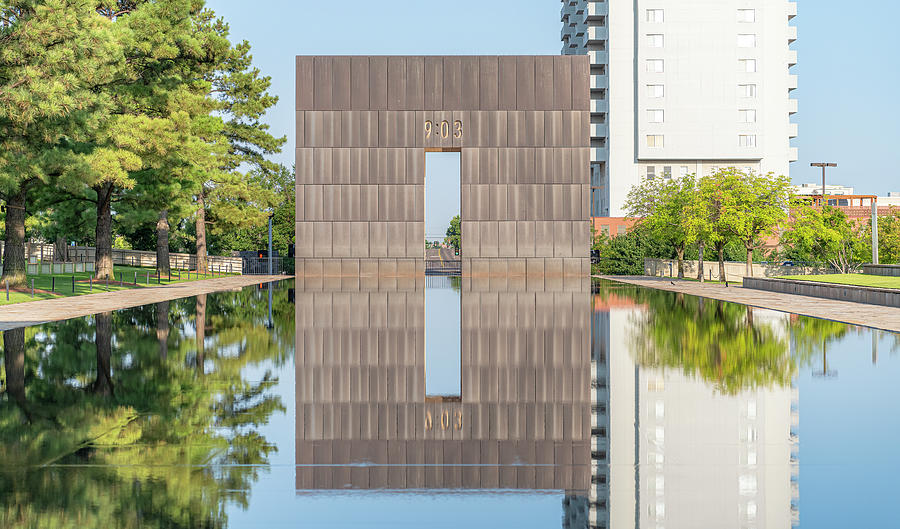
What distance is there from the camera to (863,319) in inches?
934

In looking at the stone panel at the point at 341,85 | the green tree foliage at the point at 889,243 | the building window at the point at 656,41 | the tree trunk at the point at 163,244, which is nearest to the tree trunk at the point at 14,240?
the tree trunk at the point at 163,244

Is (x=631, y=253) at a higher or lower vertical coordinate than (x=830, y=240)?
lower

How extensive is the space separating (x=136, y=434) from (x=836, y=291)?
31.1 m

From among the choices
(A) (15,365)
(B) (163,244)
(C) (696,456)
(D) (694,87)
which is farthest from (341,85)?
(C) (696,456)

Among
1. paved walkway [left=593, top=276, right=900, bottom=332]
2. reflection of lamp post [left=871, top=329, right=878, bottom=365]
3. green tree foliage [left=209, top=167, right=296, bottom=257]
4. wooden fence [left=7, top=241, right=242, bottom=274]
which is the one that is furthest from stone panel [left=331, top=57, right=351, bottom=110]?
reflection of lamp post [left=871, top=329, right=878, bottom=365]

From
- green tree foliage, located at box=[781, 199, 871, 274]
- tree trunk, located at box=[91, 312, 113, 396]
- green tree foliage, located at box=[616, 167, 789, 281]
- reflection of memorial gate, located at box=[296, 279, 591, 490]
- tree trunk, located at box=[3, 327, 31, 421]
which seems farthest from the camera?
green tree foliage, located at box=[781, 199, 871, 274]

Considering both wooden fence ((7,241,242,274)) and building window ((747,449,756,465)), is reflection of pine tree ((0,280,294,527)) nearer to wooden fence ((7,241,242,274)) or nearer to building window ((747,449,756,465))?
building window ((747,449,756,465))

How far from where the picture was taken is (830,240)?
59.0 metres

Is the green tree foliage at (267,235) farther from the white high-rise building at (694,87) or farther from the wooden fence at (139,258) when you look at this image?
the white high-rise building at (694,87)

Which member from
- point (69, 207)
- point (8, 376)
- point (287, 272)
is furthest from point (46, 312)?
point (287, 272)

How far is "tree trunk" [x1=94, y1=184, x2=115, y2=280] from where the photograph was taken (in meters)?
46.4

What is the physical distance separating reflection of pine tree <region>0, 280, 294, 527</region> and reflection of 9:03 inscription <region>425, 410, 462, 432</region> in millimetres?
1652

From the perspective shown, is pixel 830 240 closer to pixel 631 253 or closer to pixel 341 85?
pixel 631 253

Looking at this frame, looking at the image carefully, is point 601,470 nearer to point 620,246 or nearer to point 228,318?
point 228,318
